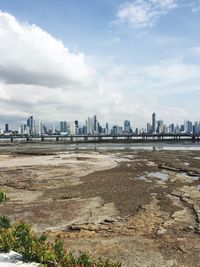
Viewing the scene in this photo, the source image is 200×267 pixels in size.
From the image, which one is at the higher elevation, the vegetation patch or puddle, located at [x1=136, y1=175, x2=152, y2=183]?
the vegetation patch

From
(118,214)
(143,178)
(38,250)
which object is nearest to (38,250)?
(38,250)

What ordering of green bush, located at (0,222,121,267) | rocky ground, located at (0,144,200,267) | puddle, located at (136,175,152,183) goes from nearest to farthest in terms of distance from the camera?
green bush, located at (0,222,121,267)
rocky ground, located at (0,144,200,267)
puddle, located at (136,175,152,183)

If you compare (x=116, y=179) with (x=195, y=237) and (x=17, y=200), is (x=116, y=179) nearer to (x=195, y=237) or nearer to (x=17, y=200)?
(x=17, y=200)

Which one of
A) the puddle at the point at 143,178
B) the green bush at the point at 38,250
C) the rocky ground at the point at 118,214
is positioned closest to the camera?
the green bush at the point at 38,250

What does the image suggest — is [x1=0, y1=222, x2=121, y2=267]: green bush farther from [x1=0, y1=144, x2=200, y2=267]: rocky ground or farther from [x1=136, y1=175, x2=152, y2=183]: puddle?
[x1=136, y1=175, x2=152, y2=183]: puddle

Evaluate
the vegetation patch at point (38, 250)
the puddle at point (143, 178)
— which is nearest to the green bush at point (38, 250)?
the vegetation patch at point (38, 250)

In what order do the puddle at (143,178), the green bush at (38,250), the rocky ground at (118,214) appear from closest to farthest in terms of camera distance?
the green bush at (38,250)
the rocky ground at (118,214)
the puddle at (143,178)

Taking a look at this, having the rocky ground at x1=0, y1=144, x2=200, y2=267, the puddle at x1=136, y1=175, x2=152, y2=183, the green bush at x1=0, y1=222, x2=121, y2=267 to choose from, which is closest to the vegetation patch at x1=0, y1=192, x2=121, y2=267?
the green bush at x1=0, y1=222, x2=121, y2=267

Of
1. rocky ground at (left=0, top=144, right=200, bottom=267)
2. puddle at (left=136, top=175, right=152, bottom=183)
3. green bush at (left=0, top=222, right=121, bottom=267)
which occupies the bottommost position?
puddle at (left=136, top=175, right=152, bottom=183)

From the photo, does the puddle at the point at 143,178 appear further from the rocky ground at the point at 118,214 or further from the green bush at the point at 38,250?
the green bush at the point at 38,250

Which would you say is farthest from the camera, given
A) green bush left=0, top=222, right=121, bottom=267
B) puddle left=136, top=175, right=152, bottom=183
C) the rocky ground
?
puddle left=136, top=175, right=152, bottom=183

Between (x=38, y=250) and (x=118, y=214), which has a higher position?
(x=38, y=250)

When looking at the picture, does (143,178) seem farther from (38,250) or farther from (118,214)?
(38,250)

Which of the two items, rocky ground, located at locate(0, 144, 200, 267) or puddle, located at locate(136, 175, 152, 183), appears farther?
puddle, located at locate(136, 175, 152, 183)
